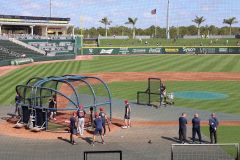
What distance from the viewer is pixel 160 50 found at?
8662 cm

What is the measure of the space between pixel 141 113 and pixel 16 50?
50.1 metres

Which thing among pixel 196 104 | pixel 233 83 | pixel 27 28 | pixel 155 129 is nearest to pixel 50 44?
pixel 27 28

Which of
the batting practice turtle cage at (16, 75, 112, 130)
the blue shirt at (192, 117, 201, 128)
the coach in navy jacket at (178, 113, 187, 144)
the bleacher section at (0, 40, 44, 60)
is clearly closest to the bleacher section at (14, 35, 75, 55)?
the bleacher section at (0, 40, 44, 60)

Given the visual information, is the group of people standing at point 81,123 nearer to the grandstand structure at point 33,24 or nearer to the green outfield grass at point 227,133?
the green outfield grass at point 227,133

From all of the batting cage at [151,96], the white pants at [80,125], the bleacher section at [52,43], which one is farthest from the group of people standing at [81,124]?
the bleacher section at [52,43]

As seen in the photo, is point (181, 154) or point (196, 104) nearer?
point (181, 154)

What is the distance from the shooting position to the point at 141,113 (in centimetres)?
2561

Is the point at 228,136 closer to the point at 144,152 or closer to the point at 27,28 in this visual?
the point at 144,152

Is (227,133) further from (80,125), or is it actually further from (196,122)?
(80,125)

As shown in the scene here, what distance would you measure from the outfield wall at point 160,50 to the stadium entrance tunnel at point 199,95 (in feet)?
170

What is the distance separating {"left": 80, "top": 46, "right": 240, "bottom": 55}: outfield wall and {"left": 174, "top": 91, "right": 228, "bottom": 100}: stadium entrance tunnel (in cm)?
5184

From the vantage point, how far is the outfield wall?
84.3m

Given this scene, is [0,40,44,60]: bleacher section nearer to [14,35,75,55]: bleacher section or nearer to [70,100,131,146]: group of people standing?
[14,35,75,55]: bleacher section

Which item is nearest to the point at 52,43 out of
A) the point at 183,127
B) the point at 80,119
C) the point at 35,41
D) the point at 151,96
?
the point at 35,41
